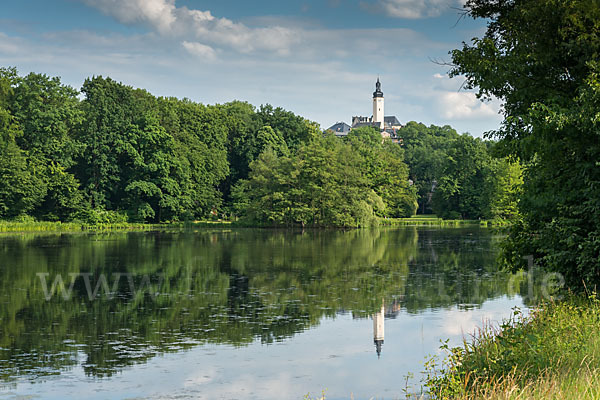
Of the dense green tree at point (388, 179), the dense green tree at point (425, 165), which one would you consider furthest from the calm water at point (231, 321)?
the dense green tree at point (425, 165)

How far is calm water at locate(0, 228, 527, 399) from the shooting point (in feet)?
35.2

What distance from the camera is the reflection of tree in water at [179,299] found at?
12.9 m

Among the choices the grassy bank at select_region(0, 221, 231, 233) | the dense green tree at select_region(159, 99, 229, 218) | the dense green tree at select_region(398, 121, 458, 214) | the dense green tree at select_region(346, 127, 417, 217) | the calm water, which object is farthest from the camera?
the dense green tree at select_region(398, 121, 458, 214)

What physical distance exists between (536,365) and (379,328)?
6.82 m

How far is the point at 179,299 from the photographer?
18.4 metres

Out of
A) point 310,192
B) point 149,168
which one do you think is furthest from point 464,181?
point 149,168

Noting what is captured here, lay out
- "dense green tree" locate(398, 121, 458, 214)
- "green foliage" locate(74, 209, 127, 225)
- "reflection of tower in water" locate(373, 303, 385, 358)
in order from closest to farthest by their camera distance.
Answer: "reflection of tower in water" locate(373, 303, 385, 358)
"green foliage" locate(74, 209, 127, 225)
"dense green tree" locate(398, 121, 458, 214)

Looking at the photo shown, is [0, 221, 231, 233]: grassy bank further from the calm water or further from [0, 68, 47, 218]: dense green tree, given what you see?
the calm water

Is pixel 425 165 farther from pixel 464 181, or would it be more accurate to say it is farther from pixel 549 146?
pixel 549 146

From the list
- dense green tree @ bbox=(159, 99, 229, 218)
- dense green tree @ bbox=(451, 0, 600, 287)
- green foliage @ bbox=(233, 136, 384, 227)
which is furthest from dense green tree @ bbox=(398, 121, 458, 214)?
dense green tree @ bbox=(451, 0, 600, 287)

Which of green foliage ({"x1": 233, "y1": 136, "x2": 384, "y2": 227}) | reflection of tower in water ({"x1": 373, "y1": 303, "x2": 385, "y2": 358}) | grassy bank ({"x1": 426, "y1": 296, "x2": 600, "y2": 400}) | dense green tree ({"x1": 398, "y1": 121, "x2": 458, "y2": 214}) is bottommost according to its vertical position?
reflection of tower in water ({"x1": 373, "y1": 303, "x2": 385, "y2": 358})

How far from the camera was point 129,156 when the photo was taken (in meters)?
63.5

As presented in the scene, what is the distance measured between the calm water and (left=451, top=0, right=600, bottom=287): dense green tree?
9.16 ft

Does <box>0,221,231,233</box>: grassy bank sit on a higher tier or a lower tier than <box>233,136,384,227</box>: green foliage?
lower
